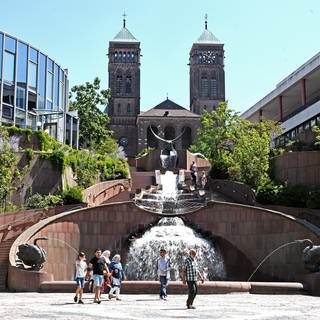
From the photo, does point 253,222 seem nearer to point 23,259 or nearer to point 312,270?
point 312,270

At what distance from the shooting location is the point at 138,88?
421ft

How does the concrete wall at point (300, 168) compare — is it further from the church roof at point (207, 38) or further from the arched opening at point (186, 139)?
the church roof at point (207, 38)

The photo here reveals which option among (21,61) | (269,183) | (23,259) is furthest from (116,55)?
(23,259)

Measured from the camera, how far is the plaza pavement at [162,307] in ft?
43.0

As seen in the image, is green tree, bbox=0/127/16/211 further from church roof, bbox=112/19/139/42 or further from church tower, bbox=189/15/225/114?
church roof, bbox=112/19/139/42

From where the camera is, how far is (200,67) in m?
130

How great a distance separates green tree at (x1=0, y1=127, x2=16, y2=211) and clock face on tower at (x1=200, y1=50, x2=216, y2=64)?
100 metres

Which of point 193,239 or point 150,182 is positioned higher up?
point 150,182

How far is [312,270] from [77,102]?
5452 centimetres

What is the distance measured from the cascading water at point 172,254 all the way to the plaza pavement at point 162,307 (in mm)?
8194

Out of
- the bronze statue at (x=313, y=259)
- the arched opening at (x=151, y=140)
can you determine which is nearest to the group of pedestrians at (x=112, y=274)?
the bronze statue at (x=313, y=259)

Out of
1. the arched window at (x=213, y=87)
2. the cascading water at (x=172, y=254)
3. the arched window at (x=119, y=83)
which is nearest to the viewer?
the cascading water at (x=172, y=254)

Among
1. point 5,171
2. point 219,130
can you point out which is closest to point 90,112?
point 219,130

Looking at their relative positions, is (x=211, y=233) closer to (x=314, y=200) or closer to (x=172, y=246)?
(x=172, y=246)
